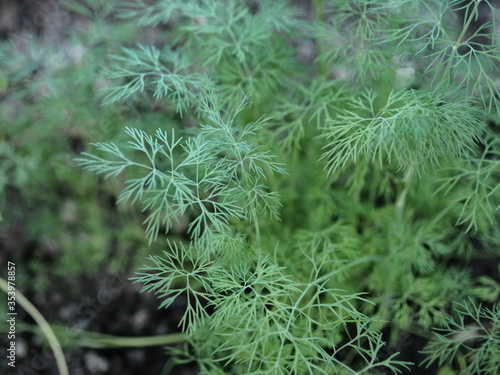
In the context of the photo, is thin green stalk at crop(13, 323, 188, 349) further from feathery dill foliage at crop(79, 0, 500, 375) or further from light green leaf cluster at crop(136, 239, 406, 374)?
light green leaf cluster at crop(136, 239, 406, 374)

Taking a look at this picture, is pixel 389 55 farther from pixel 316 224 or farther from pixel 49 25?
pixel 49 25

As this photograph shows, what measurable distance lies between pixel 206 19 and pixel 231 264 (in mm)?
818

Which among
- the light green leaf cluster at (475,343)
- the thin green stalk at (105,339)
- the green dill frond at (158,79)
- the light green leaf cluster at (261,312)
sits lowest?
the thin green stalk at (105,339)

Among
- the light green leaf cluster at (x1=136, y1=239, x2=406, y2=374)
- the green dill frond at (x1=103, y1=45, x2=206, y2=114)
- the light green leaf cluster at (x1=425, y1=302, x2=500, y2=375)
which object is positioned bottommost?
the light green leaf cluster at (x1=425, y1=302, x2=500, y2=375)

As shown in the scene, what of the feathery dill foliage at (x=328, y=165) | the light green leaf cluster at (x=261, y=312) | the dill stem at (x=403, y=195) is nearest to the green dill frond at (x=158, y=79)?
the feathery dill foliage at (x=328, y=165)

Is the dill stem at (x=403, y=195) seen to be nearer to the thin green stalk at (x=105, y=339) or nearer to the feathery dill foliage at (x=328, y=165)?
the feathery dill foliage at (x=328, y=165)

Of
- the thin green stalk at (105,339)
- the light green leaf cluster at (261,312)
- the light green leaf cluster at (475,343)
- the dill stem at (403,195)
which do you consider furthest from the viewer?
the thin green stalk at (105,339)

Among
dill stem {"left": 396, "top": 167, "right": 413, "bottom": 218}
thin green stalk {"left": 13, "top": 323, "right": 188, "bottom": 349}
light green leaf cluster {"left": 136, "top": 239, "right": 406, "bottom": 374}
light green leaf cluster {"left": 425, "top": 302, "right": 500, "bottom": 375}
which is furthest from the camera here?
thin green stalk {"left": 13, "top": 323, "right": 188, "bottom": 349}

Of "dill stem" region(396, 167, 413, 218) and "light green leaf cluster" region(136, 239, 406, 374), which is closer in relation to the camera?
"light green leaf cluster" region(136, 239, 406, 374)

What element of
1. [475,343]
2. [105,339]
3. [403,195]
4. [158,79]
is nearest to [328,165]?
[403,195]

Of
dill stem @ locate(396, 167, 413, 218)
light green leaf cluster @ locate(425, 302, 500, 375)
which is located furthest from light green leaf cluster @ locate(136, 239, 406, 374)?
dill stem @ locate(396, 167, 413, 218)

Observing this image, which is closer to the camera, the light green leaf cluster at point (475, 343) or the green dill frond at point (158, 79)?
the light green leaf cluster at point (475, 343)

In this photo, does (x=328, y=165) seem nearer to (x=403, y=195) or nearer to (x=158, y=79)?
(x=403, y=195)

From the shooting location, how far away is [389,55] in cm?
120
